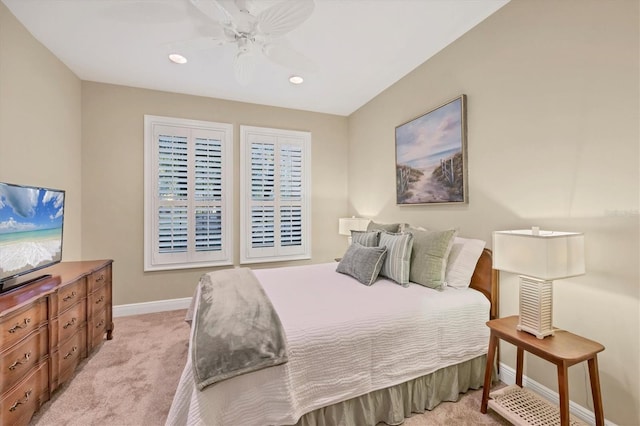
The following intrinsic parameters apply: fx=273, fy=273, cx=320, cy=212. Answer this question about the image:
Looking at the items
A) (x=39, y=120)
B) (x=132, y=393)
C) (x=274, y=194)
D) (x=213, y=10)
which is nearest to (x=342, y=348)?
(x=132, y=393)

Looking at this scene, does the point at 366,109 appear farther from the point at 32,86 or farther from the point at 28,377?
the point at 28,377

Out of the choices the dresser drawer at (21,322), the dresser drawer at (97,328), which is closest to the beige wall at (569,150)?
the dresser drawer at (21,322)

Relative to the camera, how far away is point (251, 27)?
1966 mm

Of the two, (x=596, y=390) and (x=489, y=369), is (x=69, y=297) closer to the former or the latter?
(x=489, y=369)

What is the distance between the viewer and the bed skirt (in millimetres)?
1511

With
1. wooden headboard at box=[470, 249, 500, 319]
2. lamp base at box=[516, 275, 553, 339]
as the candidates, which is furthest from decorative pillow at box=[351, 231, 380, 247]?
lamp base at box=[516, 275, 553, 339]

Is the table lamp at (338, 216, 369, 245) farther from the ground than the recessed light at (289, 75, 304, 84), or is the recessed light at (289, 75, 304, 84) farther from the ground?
the recessed light at (289, 75, 304, 84)

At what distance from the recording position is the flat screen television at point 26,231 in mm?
1716

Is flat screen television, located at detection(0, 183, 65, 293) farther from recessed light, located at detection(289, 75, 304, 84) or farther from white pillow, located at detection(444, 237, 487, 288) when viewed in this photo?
white pillow, located at detection(444, 237, 487, 288)

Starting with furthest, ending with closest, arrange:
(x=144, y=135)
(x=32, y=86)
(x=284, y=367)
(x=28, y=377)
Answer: (x=144, y=135) → (x=32, y=86) → (x=28, y=377) → (x=284, y=367)

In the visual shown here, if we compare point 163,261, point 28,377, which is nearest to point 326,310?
point 28,377

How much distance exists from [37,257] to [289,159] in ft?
9.44

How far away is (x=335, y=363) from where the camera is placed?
1483mm

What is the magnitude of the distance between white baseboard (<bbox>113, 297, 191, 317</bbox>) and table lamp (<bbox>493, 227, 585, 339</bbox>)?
11.7 ft
